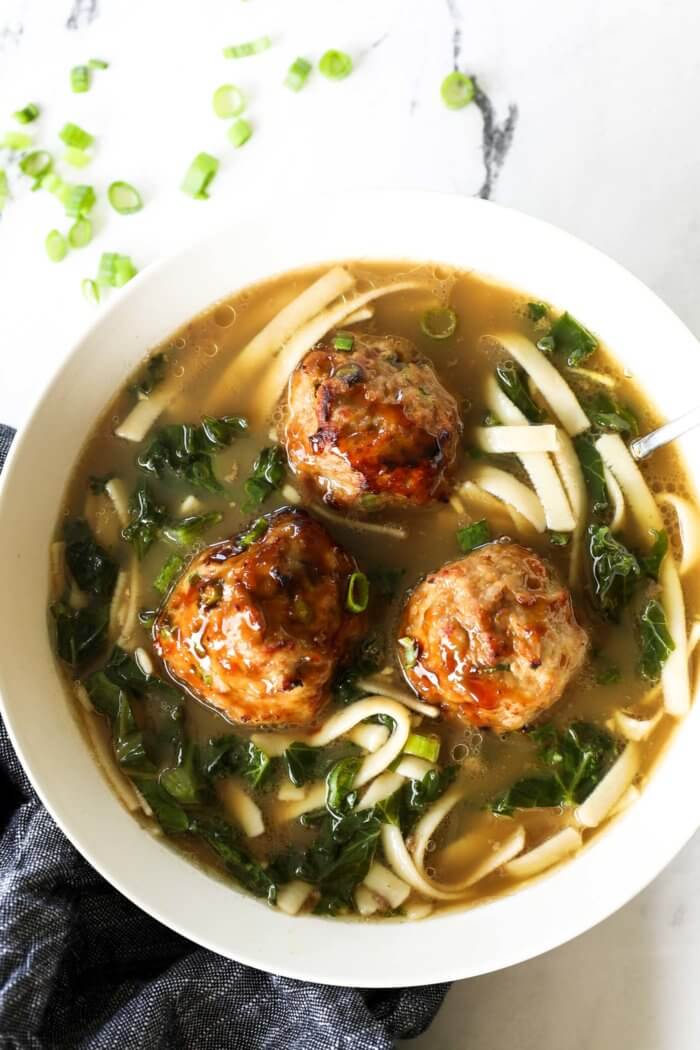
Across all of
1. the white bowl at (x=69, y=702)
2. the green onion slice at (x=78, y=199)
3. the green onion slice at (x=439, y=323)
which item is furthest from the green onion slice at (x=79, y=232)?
the green onion slice at (x=439, y=323)

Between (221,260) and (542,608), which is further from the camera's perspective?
(221,260)

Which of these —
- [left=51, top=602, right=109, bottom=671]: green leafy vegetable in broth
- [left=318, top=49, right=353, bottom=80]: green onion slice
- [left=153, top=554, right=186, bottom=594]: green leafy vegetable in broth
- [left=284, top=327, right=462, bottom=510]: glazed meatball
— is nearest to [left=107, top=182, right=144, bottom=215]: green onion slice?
[left=318, top=49, right=353, bottom=80]: green onion slice

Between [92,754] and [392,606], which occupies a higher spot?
[392,606]

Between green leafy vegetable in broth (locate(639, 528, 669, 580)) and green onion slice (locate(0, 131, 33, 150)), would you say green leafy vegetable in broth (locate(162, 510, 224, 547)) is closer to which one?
green leafy vegetable in broth (locate(639, 528, 669, 580))

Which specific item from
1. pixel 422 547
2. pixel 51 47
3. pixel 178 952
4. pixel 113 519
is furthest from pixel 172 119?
pixel 178 952

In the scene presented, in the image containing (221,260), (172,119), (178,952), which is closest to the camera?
(221,260)

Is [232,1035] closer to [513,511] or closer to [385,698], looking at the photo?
[385,698]
